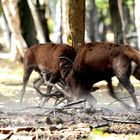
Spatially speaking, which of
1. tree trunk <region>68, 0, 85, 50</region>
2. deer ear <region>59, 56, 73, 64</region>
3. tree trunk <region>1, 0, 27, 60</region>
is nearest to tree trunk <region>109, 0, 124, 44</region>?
tree trunk <region>68, 0, 85, 50</region>

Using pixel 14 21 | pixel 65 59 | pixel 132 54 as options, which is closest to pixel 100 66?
pixel 132 54

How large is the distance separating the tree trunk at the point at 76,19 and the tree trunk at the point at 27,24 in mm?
13424

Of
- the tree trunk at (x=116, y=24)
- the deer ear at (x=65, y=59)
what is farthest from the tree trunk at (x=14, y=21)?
the deer ear at (x=65, y=59)

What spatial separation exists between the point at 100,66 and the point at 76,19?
2834 mm

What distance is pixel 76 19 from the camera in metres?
14.7

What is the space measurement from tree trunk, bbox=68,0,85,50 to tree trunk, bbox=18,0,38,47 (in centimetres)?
1342

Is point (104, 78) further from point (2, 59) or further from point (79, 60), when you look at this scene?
point (2, 59)

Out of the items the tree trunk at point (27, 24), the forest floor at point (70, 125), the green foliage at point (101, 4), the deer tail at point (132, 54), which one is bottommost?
the green foliage at point (101, 4)

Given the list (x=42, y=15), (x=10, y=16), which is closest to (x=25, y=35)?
(x=42, y=15)

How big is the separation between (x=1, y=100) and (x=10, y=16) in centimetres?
949

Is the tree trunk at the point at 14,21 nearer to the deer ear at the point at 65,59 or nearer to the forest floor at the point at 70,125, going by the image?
the deer ear at the point at 65,59

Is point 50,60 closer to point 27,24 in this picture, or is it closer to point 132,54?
point 132,54

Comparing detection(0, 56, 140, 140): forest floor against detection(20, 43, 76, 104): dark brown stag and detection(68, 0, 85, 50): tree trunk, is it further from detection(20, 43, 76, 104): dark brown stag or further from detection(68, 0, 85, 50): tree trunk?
detection(68, 0, 85, 50): tree trunk

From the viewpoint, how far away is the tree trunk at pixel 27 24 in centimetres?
2858
